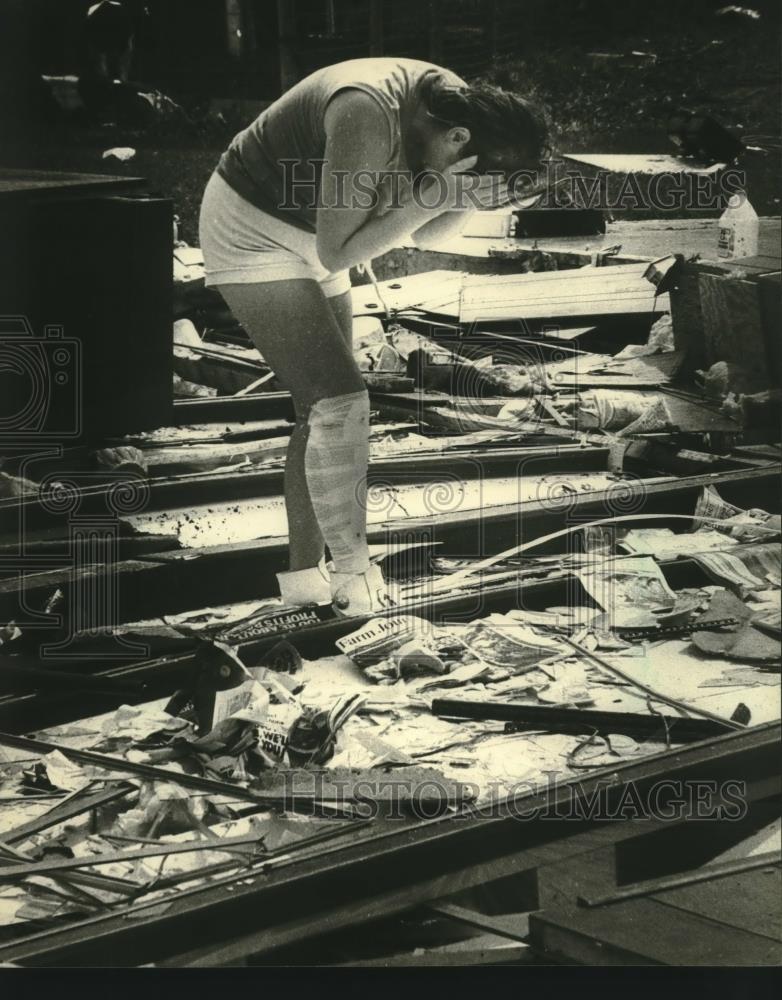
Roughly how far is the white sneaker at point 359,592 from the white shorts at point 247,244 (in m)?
0.64

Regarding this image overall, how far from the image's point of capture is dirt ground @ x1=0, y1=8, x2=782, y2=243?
9.04 feet

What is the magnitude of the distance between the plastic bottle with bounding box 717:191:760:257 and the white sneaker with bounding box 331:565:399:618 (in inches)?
42.2

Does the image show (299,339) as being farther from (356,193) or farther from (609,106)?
(609,106)

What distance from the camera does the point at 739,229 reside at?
2.90 metres

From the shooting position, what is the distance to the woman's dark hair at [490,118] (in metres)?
2.71

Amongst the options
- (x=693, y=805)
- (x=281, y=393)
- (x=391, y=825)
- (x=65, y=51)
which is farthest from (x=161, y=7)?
(x=693, y=805)

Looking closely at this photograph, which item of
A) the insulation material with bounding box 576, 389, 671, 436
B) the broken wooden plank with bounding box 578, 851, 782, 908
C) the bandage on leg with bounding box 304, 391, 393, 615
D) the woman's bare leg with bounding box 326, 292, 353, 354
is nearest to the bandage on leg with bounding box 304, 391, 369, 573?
the bandage on leg with bounding box 304, 391, 393, 615

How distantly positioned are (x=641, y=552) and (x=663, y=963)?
2.95 ft

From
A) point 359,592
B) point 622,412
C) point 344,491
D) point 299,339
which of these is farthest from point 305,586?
point 622,412

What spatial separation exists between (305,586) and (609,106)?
4.10 ft

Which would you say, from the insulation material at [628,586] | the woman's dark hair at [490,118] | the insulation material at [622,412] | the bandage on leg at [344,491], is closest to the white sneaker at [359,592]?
the bandage on leg at [344,491]

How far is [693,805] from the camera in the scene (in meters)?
2.87

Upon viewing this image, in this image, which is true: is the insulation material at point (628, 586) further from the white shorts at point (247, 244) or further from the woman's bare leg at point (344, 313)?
the white shorts at point (247, 244)

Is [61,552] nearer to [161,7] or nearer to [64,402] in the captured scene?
[64,402]
